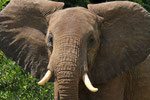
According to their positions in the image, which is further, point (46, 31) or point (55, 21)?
point (46, 31)

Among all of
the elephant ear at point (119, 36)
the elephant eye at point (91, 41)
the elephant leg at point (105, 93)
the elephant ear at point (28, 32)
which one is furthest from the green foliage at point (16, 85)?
the elephant eye at point (91, 41)

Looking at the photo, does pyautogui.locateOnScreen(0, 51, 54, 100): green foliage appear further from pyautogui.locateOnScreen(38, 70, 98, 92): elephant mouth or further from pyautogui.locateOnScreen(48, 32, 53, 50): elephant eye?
pyautogui.locateOnScreen(38, 70, 98, 92): elephant mouth

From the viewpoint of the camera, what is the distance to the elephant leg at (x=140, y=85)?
5.70m

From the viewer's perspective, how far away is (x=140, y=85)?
19.0 ft

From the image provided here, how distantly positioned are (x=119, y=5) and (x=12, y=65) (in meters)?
2.18

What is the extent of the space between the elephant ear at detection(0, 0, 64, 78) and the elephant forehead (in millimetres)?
301

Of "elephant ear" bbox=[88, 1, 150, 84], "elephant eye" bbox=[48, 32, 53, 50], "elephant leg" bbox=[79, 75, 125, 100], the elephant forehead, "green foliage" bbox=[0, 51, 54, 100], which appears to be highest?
the elephant forehead

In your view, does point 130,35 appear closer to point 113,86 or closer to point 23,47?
point 113,86

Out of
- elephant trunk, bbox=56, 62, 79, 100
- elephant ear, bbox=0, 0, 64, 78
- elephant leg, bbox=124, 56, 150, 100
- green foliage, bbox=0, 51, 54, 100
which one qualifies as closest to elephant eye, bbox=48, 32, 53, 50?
elephant ear, bbox=0, 0, 64, 78

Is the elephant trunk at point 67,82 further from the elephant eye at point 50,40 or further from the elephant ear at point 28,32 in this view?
the elephant ear at point 28,32

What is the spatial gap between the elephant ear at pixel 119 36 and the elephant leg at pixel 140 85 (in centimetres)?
65

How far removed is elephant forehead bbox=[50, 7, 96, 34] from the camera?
4320 mm

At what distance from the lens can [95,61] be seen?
15.9ft

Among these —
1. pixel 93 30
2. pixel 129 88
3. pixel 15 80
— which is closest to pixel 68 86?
pixel 93 30
